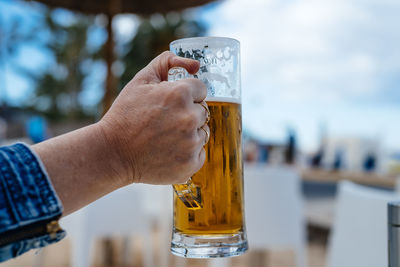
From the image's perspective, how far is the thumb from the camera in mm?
593

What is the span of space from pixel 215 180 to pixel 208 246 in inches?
4.3

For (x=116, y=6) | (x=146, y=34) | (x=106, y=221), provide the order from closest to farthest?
(x=106, y=221)
(x=116, y=6)
(x=146, y=34)

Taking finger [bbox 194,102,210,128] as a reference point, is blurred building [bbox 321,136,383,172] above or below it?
below

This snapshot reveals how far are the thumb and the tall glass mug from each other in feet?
0.10

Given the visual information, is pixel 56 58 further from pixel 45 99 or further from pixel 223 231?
pixel 223 231

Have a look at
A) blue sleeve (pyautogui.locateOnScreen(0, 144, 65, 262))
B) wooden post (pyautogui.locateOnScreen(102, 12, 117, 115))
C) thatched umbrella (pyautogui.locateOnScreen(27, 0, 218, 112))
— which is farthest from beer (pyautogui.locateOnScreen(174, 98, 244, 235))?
wooden post (pyautogui.locateOnScreen(102, 12, 117, 115))

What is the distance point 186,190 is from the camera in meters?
0.60

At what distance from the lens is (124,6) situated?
4000mm

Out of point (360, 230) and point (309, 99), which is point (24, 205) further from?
point (309, 99)

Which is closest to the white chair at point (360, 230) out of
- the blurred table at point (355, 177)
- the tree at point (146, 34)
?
the blurred table at point (355, 177)

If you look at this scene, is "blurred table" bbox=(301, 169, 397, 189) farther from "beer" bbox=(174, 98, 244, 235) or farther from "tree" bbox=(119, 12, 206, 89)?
"tree" bbox=(119, 12, 206, 89)

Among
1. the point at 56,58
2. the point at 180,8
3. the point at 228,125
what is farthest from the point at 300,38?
the point at 56,58

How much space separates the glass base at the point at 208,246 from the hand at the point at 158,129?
0.39 feet

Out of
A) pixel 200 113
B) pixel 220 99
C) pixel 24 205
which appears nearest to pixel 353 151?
pixel 220 99
